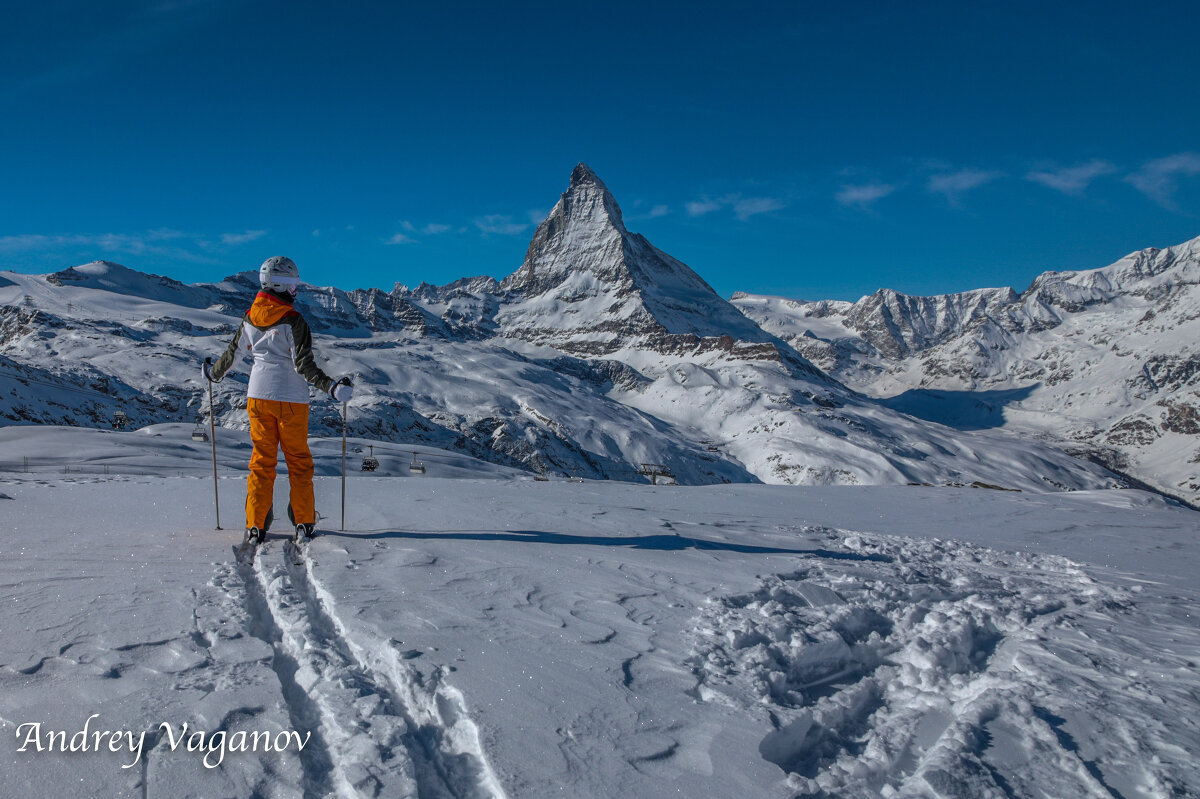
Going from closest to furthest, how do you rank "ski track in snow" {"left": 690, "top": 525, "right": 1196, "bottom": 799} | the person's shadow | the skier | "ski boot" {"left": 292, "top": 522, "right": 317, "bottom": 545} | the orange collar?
"ski track in snow" {"left": 690, "top": 525, "right": 1196, "bottom": 799}
"ski boot" {"left": 292, "top": 522, "right": 317, "bottom": 545}
the skier
the orange collar
the person's shadow

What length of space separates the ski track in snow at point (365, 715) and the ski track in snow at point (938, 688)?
1328 mm

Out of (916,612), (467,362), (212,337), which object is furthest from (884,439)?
(916,612)

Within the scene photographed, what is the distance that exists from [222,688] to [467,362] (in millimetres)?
145788

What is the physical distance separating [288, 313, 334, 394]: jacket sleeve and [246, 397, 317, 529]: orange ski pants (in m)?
0.39

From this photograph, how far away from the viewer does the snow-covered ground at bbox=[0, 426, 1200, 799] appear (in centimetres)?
261

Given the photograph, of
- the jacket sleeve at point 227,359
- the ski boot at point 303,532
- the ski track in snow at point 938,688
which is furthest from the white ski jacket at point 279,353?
the ski track in snow at point 938,688

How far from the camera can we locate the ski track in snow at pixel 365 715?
2477 mm

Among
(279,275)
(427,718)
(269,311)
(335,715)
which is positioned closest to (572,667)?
(427,718)

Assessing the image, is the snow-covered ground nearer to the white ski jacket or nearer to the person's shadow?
the person's shadow

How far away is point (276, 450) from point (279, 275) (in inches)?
73.3

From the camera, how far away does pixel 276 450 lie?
6.72 meters

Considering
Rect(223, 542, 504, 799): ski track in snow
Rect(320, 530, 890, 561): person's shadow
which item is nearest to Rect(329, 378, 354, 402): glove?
Rect(320, 530, 890, 561): person's shadow

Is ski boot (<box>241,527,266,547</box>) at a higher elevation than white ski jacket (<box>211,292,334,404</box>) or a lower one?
lower

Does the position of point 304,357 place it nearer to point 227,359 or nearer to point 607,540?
point 227,359
